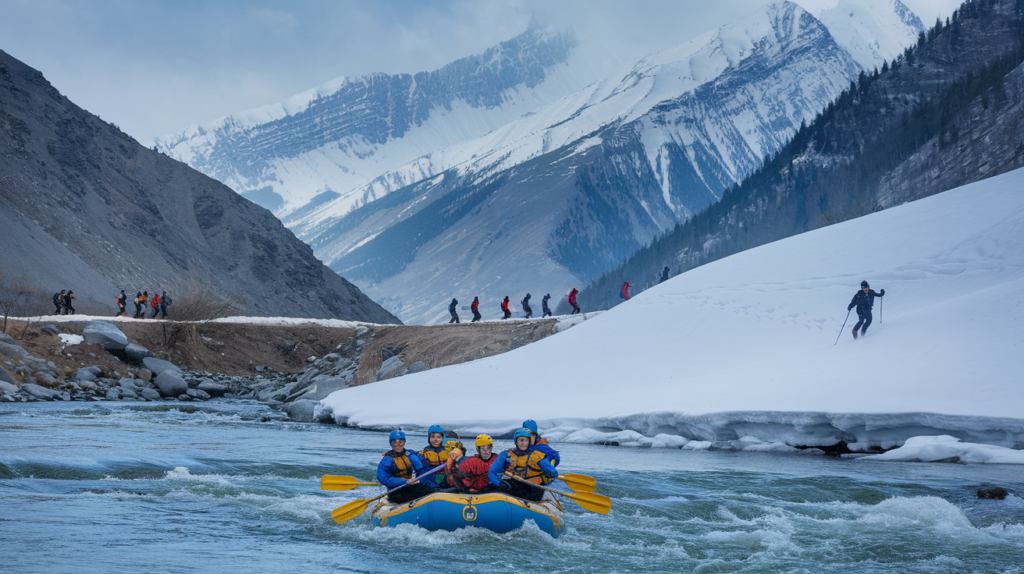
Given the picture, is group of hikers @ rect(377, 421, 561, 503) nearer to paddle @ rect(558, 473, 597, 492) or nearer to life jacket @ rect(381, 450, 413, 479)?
life jacket @ rect(381, 450, 413, 479)

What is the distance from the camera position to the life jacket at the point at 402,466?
50.5ft

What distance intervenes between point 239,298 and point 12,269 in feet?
80.6

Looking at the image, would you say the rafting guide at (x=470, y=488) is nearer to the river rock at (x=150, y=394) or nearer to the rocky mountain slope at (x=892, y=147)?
the river rock at (x=150, y=394)

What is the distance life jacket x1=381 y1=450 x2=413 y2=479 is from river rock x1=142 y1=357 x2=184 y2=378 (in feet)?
117

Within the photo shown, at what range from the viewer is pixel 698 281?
132 ft

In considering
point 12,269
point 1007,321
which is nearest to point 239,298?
point 12,269

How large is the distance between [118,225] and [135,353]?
2078 inches

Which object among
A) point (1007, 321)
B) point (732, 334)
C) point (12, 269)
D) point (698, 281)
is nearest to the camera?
point (1007, 321)

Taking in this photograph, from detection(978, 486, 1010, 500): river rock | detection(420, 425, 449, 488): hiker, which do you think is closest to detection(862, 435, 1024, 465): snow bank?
detection(978, 486, 1010, 500): river rock

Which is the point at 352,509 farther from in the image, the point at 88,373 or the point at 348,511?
the point at 88,373

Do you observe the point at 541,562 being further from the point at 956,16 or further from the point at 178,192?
the point at 956,16

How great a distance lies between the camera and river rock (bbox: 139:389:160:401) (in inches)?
1662

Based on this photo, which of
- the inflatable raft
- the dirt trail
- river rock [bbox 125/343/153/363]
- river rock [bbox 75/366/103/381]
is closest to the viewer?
the inflatable raft

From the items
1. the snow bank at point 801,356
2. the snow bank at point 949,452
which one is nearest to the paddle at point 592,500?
the snow bank at point 801,356
